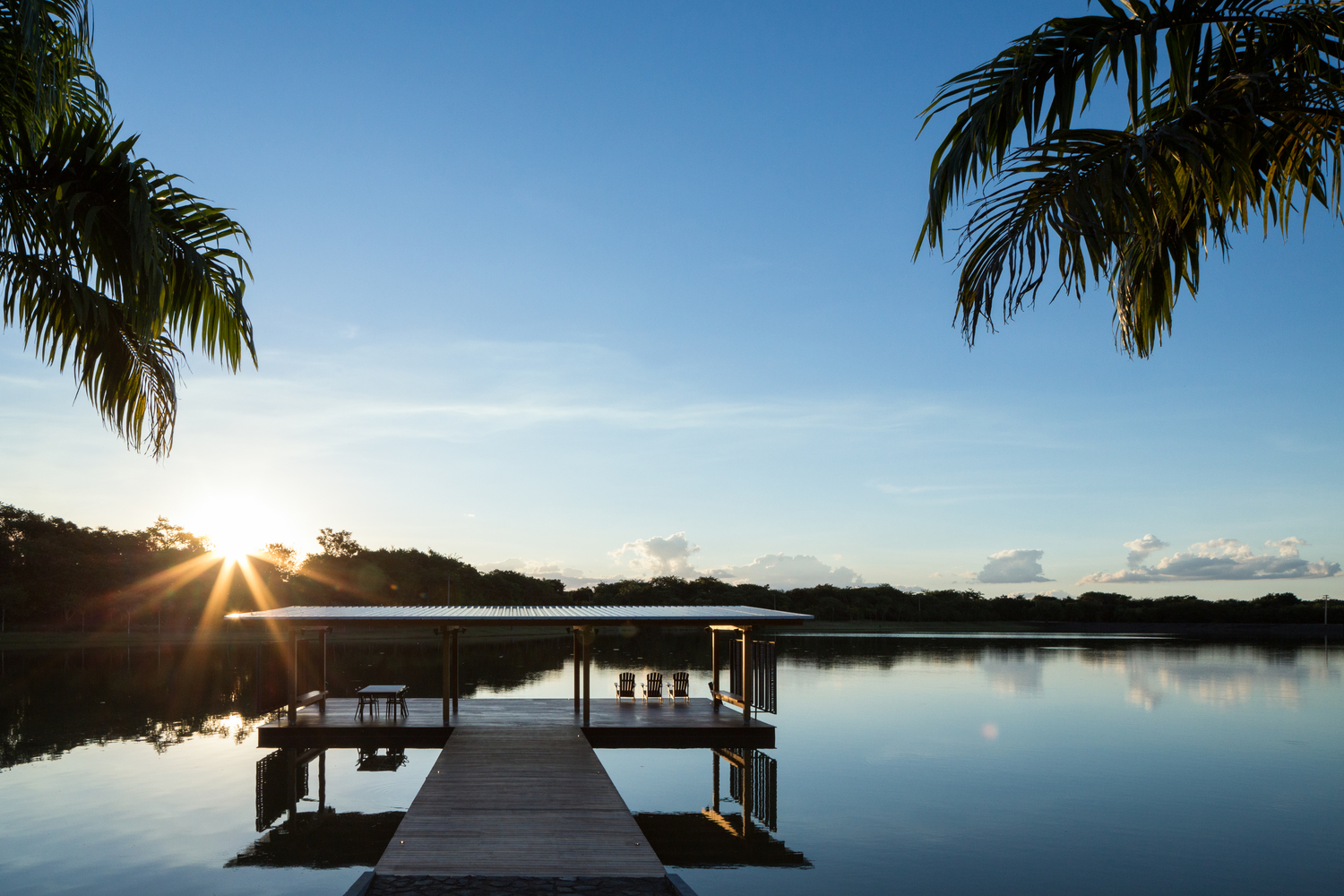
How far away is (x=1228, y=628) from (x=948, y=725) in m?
83.4

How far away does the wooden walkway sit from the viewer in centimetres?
850

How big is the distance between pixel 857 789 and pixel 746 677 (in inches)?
149

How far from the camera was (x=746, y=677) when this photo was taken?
17078mm

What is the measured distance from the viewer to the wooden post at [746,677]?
653 inches

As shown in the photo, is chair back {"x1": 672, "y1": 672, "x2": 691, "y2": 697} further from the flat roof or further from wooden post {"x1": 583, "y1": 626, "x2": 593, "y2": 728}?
the flat roof

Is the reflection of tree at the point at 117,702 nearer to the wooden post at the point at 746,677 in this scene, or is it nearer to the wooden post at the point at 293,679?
the wooden post at the point at 293,679

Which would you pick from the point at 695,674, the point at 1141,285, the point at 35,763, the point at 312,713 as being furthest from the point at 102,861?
the point at 695,674

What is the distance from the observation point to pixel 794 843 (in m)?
14.3

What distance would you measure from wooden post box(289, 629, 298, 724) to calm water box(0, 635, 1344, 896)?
165cm

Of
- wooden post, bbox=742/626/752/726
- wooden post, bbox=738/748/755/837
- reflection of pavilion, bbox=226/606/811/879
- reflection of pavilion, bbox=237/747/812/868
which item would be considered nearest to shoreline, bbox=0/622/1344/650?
wooden post, bbox=738/748/755/837

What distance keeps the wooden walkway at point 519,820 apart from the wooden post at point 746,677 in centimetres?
335

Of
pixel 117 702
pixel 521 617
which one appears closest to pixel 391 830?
pixel 521 617

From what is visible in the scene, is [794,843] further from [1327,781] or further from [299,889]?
[1327,781]

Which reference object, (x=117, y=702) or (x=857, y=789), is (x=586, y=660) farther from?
(x=117, y=702)
